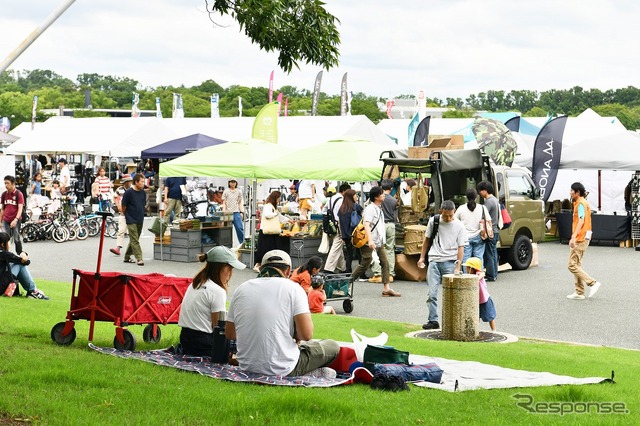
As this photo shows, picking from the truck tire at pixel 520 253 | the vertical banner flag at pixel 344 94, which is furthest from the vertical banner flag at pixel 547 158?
the vertical banner flag at pixel 344 94

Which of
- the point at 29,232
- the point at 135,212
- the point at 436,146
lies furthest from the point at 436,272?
the point at 29,232

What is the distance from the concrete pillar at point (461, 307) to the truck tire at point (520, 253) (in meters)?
9.20

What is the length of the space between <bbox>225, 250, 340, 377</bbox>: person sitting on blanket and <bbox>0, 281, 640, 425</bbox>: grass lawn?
38cm

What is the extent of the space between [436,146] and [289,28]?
12.2 metres

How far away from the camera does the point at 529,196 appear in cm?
2266

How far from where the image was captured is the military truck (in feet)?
66.3

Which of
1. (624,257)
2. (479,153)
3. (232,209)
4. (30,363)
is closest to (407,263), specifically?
(479,153)

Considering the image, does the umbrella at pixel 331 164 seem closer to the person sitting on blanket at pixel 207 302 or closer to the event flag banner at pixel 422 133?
the event flag banner at pixel 422 133

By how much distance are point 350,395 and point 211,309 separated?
80.0 inches

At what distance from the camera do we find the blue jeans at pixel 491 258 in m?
19.4

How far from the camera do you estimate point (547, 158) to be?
96.0ft

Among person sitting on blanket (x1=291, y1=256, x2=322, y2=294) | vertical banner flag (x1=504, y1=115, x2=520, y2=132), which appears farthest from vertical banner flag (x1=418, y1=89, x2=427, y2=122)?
person sitting on blanket (x1=291, y1=256, x2=322, y2=294)

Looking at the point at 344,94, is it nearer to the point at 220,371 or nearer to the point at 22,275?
the point at 22,275

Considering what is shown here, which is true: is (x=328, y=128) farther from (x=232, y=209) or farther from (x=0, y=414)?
(x=0, y=414)
